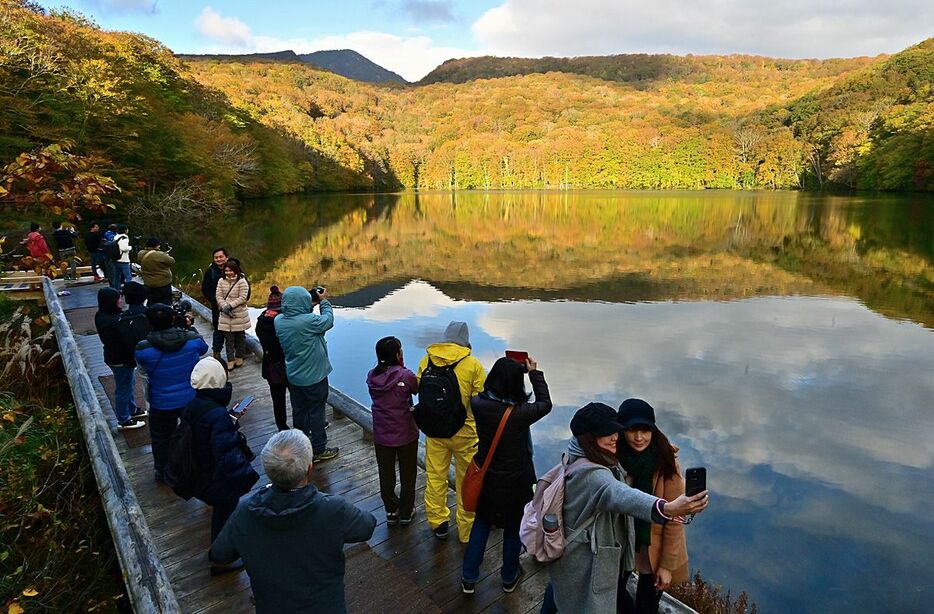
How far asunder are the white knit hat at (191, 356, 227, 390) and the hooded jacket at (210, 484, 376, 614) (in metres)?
1.21

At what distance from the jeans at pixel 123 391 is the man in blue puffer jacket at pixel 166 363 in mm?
1430

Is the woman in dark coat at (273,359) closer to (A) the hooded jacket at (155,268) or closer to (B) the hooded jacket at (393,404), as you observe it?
(B) the hooded jacket at (393,404)

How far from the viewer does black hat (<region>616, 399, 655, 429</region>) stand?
2471 mm

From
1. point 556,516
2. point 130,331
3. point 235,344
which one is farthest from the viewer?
A: point 235,344

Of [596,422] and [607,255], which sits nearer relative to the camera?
[596,422]

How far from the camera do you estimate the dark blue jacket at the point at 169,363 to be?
4.04 m

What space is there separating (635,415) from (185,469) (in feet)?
8.86

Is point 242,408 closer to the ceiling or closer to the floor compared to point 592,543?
closer to the floor

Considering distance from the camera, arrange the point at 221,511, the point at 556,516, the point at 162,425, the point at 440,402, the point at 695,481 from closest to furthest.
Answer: the point at 695,481 < the point at 556,516 < the point at 440,402 < the point at 221,511 < the point at 162,425

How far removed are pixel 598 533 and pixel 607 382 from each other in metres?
7.84

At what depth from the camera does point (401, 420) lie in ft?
12.5

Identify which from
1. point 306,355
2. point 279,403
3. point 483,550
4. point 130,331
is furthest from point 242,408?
point 483,550

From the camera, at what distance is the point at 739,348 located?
1195cm

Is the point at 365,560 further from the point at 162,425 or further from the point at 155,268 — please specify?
the point at 155,268
